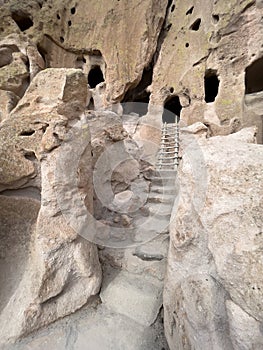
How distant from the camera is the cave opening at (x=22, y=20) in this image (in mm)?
8698

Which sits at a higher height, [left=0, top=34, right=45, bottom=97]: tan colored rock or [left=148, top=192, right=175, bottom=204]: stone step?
[left=0, top=34, right=45, bottom=97]: tan colored rock

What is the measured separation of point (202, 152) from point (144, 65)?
8.72 meters

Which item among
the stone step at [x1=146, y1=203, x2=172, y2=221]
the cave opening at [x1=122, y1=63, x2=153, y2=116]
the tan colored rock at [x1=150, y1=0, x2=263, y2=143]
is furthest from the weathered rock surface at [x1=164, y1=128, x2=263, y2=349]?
the cave opening at [x1=122, y1=63, x2=153, y2=116]

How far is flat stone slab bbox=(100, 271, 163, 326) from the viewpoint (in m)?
1.38

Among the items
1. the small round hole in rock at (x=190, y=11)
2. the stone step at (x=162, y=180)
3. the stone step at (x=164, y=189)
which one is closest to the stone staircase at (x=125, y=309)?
the stone step at (x=164, y=189)

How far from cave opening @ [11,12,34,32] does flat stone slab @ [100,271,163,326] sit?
40.5 feet

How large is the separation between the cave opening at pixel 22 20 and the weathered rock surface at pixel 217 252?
479 inches

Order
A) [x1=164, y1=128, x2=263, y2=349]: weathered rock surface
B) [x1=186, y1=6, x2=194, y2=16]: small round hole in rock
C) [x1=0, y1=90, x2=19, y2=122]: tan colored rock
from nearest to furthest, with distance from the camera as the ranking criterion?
[x1=164, y1=128, x2=263, y2=349]: weathered rock surface → [x1=0, y1=90, x2=19, y2=122]: tan colored rock → [x1=186, y1=6, x2=194, y2=16]: small round hole in rock

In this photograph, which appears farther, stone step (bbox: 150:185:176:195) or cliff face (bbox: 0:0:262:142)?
cliff face (bbox: 0:0:262:142)

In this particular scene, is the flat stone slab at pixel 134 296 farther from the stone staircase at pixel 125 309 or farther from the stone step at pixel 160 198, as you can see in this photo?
the stone step at pixel 160 198

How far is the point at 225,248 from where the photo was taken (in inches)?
31.9

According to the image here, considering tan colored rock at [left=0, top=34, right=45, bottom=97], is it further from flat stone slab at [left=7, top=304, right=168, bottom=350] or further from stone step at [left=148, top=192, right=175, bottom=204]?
flat stone slab at [left=7, top=304, right=168, bottom=350]

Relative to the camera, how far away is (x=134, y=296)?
149 centimetres

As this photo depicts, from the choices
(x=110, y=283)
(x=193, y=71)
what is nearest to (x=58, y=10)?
(x=193, y=71)
